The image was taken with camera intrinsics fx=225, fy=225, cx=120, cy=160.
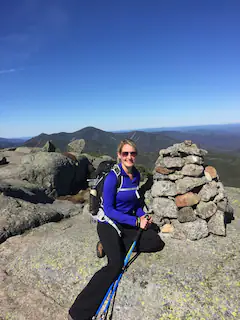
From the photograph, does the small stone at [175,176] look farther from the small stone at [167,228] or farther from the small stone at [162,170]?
the small stone at [167,228]

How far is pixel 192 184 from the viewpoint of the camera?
9.38 metres

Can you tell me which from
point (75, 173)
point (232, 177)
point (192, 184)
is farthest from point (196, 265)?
point (232, 177)

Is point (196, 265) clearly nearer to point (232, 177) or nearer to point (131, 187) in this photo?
point (131, 187)

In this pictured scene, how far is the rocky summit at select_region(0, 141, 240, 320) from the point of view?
6.13m

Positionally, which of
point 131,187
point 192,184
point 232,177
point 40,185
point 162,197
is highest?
point 131,187

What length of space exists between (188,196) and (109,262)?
4.36 m

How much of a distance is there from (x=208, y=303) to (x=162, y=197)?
459 cm

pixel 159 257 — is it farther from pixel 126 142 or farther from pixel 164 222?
pixel 126 142

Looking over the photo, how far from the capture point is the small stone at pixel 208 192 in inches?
364

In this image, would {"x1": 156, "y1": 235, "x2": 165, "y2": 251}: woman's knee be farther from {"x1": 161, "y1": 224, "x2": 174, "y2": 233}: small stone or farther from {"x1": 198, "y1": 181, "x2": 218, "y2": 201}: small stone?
{"x1": 198, "y1": 181, "x2": 218, "y2": 201}: small stone

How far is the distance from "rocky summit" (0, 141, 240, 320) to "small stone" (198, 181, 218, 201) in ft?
0.13

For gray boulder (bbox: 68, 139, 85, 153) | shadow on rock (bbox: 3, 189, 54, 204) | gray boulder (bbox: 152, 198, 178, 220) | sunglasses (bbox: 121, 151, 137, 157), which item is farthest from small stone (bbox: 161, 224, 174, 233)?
gray boulder (bbox: 68, 139, 85, 153)

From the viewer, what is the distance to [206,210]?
904 cm

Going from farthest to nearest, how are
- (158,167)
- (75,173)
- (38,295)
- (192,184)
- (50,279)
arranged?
(75,173), (158,167), (192,184), (50,279), (38,295)
